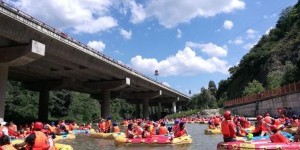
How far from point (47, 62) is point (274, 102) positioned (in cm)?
2918

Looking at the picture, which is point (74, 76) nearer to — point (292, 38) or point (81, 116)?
point (81, 116)

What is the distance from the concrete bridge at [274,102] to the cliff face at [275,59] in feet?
25.4

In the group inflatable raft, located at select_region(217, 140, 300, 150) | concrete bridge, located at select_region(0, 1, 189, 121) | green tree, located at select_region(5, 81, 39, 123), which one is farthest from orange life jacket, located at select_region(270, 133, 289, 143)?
green tree, located at select_region(5, 81, 39, 123)

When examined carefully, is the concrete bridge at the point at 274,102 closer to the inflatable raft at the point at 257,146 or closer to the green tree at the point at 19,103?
the inflatable raft at the point at 257,146

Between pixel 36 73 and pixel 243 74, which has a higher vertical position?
pixel 243 74

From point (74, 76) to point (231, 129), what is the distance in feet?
130

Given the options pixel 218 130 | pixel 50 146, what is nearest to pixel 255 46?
pixel 218 130

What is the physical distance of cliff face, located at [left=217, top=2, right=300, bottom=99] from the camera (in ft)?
247

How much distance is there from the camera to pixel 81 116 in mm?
84875

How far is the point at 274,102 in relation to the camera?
154ft

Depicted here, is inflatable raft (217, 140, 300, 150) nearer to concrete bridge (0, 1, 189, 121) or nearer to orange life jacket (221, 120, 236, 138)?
orange life jacket (221, 120, 236, 138)

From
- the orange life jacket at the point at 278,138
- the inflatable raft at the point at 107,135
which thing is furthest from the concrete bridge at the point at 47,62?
the orange life jacket at the point at 278,138

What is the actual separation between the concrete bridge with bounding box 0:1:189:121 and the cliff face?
1060 inches

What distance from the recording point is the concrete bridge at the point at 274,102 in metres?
38.1
